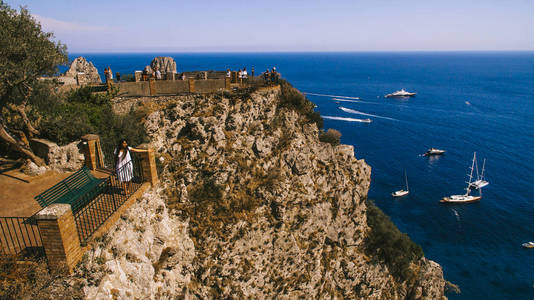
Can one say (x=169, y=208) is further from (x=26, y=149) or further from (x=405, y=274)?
(x=405, y=274)

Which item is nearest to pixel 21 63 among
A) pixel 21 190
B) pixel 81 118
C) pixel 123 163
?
pixel 81 118

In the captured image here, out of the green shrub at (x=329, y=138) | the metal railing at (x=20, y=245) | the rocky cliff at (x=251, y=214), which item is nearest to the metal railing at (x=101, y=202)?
the rocky cliff at (x=251, y=214)

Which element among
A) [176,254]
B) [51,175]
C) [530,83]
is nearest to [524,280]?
[176,254]

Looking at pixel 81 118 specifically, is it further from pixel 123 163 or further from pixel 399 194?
pixel 399 194

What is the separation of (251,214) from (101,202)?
10.6m

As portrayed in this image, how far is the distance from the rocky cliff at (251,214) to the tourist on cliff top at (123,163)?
1.50 meters

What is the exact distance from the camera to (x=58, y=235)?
8.98 meters

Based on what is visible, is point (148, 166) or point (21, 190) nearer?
point (21, 190)

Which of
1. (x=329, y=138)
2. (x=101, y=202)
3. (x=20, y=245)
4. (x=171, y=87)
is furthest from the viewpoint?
(x=329, y=138)

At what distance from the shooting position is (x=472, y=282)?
1353 inches

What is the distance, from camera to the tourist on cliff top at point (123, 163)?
12938mm

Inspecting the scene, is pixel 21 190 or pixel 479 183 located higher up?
pixel 21 190

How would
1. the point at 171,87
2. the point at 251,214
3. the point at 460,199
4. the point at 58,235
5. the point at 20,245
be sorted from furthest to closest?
the point at 460,199 < the point at 171,87 < the point at 251,214 < the point at 20,245 < the point at 58,235

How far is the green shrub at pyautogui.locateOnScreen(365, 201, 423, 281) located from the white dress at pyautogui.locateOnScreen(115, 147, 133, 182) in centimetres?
2179
